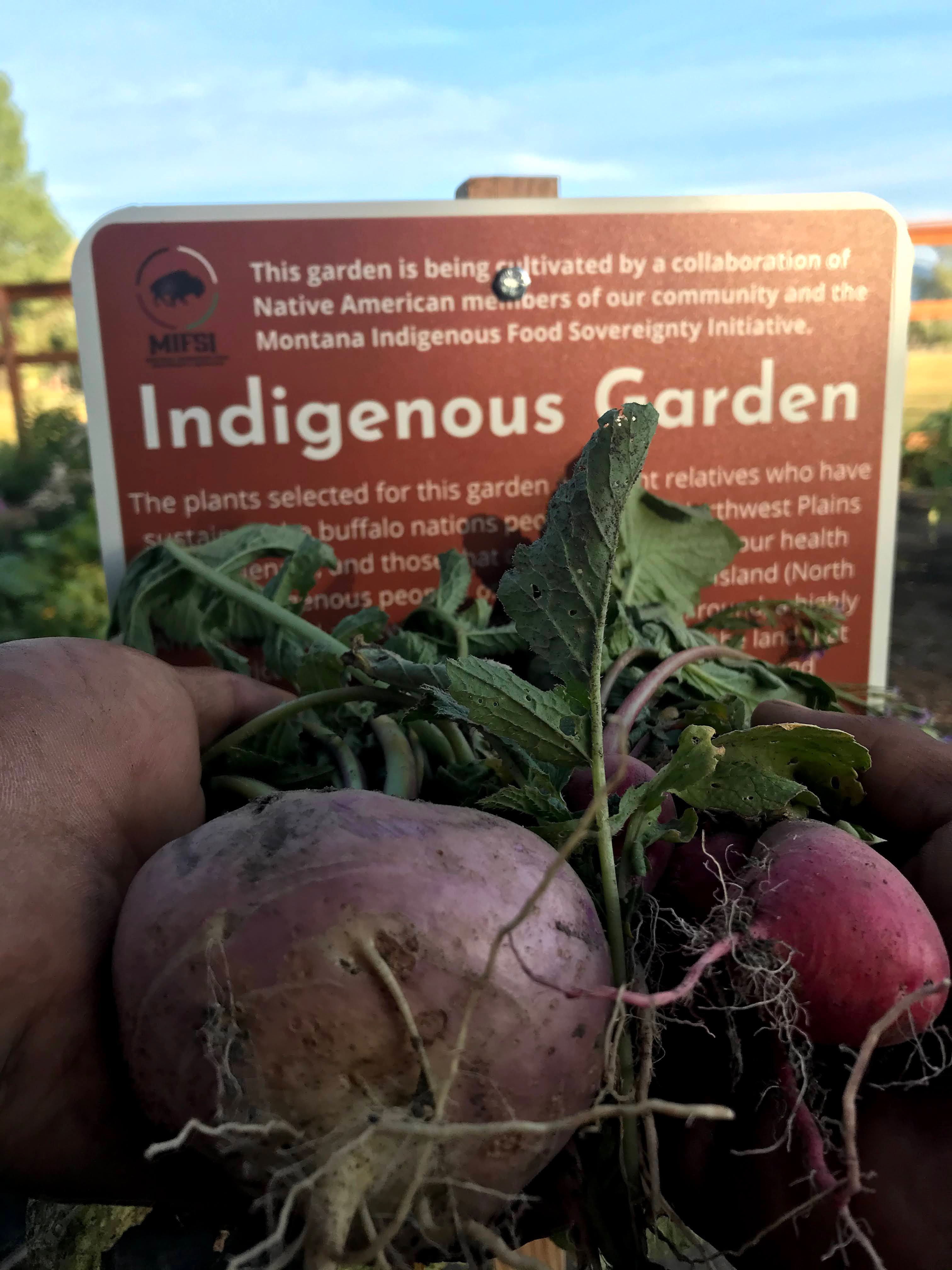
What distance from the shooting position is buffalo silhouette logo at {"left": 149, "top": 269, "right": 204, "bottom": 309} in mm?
1601

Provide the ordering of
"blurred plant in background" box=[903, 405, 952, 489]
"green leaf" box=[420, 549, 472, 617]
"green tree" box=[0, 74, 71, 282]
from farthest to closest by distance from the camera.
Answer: "green tree" box=[0, 74, 71, 282] → "blurred plant in background" box=[903, 405, 952, 489] → "green leaf" box=[420, 549, 472, 617]

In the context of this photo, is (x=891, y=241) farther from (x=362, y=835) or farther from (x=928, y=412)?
(x=928, y=412)

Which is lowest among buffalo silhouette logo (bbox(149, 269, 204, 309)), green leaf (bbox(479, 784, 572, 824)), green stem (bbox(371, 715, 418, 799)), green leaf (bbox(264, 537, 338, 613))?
green stem (bbox(371, 715, 418, 799))

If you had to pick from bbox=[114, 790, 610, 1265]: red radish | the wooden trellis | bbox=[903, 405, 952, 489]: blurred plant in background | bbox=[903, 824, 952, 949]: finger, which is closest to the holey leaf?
bbox=[114, 790, 610, 1265]: red radish

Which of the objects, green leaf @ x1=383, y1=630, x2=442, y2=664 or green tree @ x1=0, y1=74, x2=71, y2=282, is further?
green tree @ x1=0, y1=74, x2=71, y2=282

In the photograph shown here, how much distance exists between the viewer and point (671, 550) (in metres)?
1.69

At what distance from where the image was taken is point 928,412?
8.27 m

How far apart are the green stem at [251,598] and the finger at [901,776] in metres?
0.76

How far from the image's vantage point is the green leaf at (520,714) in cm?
81

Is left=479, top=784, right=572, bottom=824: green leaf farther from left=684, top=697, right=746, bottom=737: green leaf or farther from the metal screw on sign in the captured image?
the metal screw on sign

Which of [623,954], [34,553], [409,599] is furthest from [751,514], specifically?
[34,553]

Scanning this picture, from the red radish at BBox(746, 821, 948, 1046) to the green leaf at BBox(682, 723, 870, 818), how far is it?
70 mm

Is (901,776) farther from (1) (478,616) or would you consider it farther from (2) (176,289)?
(2) (176,289)

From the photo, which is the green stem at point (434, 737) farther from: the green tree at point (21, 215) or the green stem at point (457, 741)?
the green tree at point (21, 215)
